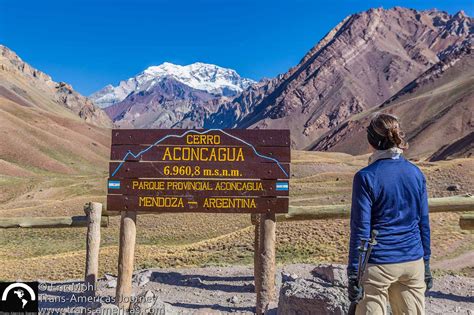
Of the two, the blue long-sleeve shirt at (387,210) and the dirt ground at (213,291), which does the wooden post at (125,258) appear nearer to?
the dirt ground at (213,291)

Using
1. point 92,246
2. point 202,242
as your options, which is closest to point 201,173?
point 92,246

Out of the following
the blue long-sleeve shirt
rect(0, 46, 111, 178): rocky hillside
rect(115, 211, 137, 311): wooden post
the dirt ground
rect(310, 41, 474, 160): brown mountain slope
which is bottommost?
the dirt ground

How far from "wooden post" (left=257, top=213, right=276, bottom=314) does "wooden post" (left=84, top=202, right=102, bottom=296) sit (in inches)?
127

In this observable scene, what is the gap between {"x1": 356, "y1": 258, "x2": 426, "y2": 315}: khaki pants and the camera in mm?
4336

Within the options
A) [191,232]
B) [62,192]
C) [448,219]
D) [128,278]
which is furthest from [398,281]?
[62,192]

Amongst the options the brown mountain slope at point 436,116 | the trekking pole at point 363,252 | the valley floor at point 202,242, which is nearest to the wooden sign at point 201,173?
the trekking pole at point 363,252

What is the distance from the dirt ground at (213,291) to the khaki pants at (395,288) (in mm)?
3122

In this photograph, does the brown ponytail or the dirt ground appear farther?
the dirt ground

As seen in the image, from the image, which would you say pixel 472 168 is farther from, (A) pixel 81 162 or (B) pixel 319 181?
(A) pixel 81 162

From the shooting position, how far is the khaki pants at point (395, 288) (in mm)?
4336

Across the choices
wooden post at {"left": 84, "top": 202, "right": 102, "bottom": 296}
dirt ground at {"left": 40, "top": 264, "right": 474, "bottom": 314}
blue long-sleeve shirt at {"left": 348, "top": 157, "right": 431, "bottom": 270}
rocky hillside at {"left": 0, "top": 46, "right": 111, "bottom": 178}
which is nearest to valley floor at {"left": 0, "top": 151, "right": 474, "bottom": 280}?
dirt ground at {"left": 40, "top": 264, "right": 474, "bottom": 314}

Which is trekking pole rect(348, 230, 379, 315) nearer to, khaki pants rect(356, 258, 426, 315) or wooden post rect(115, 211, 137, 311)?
khaki pants rect(356, 258, 426, 315)

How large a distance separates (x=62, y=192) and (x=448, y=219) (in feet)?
104

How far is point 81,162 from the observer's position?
278 ft
